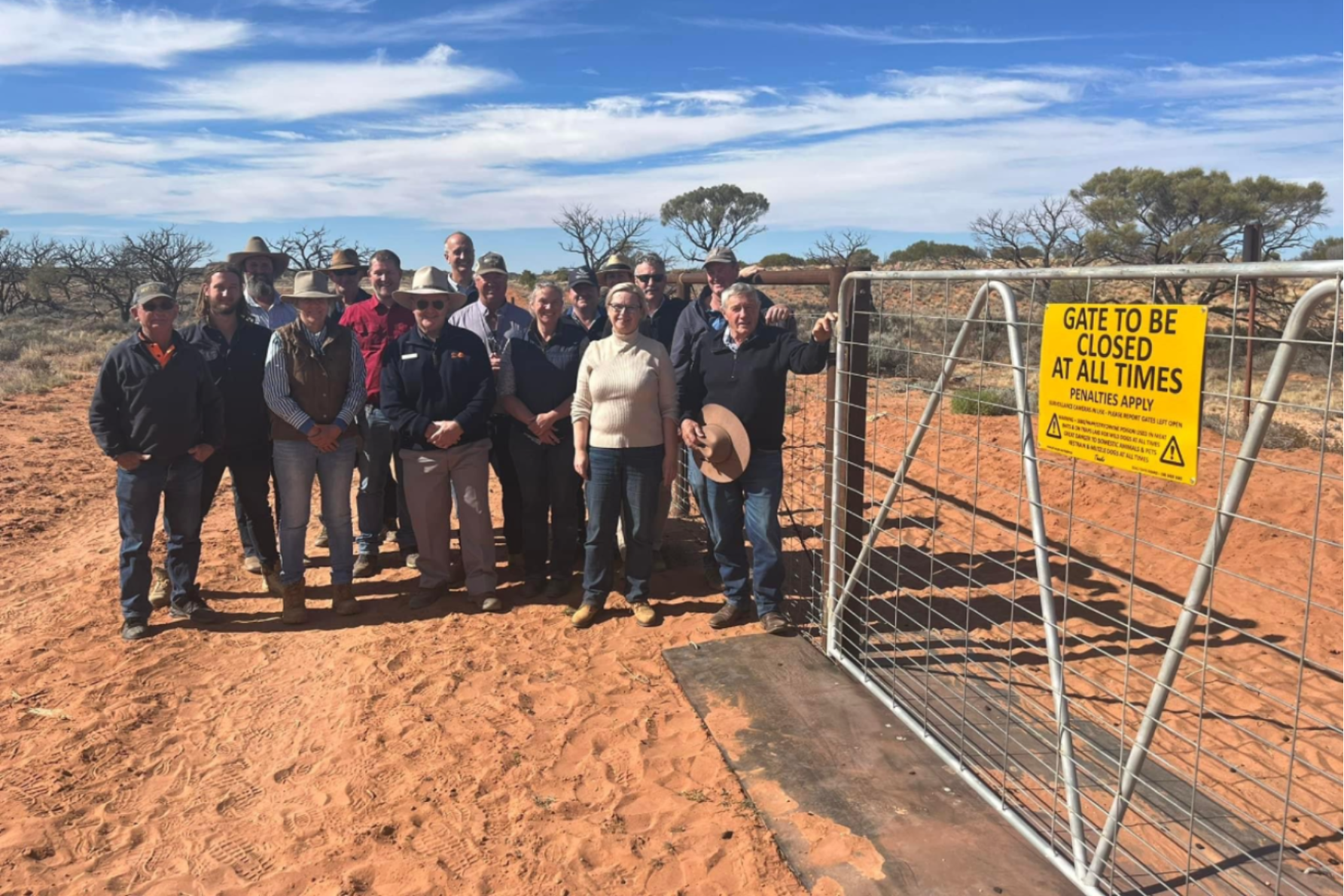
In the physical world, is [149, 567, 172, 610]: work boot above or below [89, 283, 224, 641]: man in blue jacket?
below

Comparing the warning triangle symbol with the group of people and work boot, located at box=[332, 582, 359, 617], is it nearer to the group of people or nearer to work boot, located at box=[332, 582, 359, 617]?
the group of people

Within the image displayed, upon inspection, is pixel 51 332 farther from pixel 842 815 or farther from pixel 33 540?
pixel 842 815

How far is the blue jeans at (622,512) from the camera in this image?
5.11m

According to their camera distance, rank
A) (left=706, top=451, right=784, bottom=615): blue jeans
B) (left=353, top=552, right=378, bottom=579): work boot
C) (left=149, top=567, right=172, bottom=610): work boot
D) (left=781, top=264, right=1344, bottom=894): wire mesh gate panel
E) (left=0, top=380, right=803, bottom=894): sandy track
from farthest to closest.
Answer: (left=353, top=552, right=378, bottom=579): work boot, (left=149, top=567, right=172, bottom=610): work boot, (left=706, top=451, right=784, bottom=615): blue jeans, (left=0, top=380, right=803, bottom=894): sandy track, (left=781, top=264, right=1344, bottom=894): wire mesh gate panel

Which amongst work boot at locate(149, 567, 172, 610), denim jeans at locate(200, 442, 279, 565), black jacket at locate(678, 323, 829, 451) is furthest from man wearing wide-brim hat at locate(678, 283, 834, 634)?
work boot at locate(149, 567, 172, 610)

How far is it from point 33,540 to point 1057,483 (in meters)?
8.92

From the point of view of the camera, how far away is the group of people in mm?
4934

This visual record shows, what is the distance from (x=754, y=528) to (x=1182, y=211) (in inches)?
1092

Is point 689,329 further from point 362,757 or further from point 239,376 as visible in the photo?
point 362,757

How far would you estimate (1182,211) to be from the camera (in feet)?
88.3

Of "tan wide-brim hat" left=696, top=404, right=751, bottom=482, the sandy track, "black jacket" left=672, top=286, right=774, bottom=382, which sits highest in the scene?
"black jacket" left=672, top=286, right=774, bottom=382

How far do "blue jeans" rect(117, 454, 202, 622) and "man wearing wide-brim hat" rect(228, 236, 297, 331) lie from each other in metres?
1.24

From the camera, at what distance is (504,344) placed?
5.57m

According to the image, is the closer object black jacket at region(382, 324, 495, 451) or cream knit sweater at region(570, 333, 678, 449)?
cream knit sweater at region(570, 333, 678, 449)
